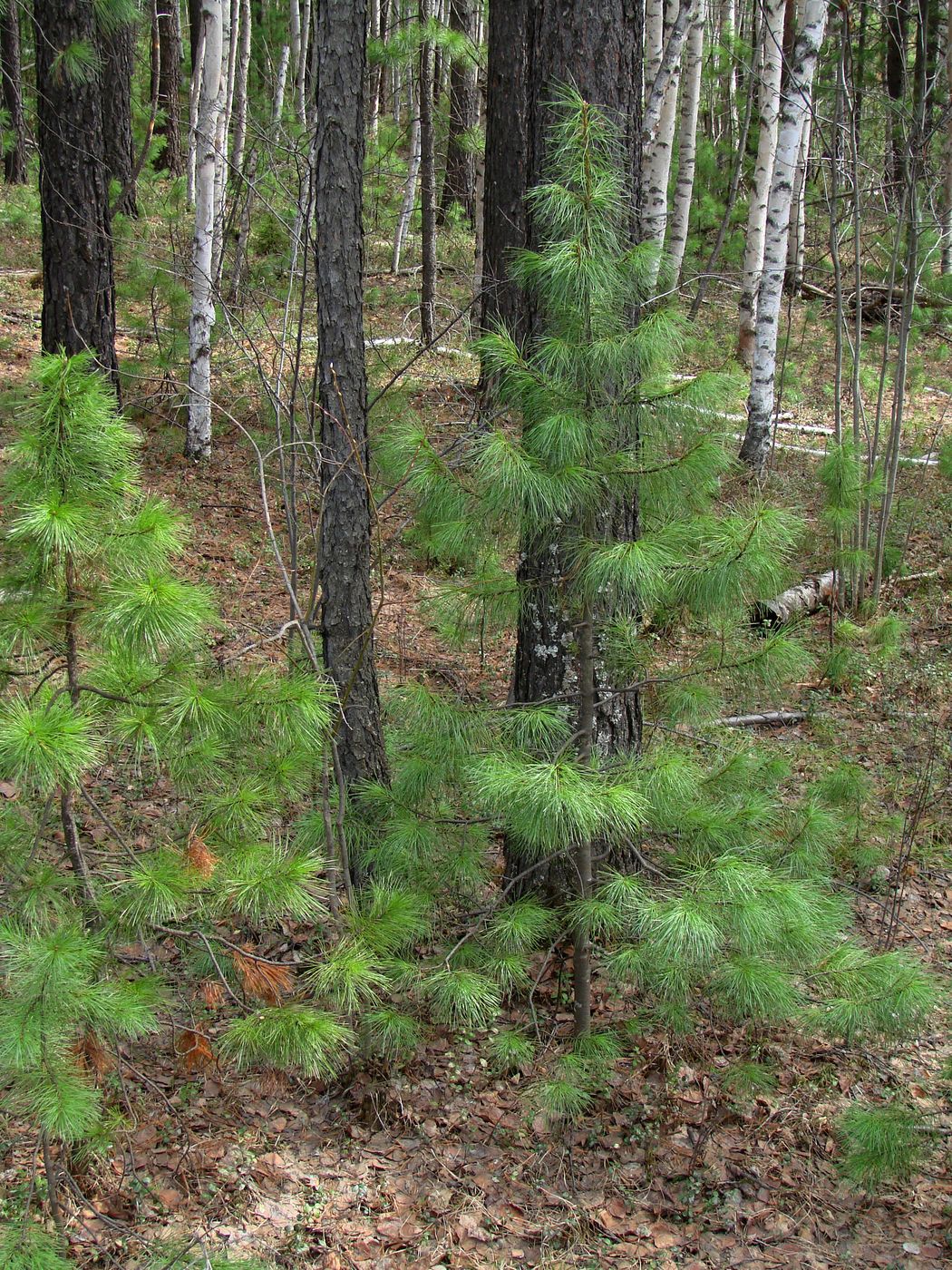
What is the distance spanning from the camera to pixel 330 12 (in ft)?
12.1

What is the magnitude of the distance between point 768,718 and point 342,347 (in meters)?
3.49

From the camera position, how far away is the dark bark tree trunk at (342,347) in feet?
12.2

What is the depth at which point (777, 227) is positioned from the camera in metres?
8.30

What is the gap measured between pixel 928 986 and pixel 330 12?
3.93 meters

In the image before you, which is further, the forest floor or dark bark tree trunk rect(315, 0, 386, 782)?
dark bark tree trunk rect(315, 0, 386, 782)

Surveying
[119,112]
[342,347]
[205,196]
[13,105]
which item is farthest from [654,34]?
[13,105]

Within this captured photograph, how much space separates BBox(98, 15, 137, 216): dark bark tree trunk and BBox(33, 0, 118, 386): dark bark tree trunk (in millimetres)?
2002

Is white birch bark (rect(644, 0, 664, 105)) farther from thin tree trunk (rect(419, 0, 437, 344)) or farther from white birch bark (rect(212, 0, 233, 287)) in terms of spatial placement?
white birch bark (rect(212, 0, 233, 287))

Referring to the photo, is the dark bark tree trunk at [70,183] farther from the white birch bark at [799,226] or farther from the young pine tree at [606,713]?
the white birch bark at [799,226]

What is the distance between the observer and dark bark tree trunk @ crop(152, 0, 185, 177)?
14617mm

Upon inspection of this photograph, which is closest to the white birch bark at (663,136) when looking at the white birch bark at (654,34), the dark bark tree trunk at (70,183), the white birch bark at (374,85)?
the white birch bark at (654,34)

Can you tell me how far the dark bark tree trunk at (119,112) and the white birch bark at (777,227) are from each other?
571 centimetres

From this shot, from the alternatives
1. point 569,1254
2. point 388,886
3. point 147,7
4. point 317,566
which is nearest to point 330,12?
point 317,566

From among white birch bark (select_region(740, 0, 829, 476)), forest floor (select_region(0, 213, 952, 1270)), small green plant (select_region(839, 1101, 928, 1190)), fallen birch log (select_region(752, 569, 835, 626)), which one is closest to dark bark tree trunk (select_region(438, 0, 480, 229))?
white birch bark (select_region(740, 0, 829, 476))
